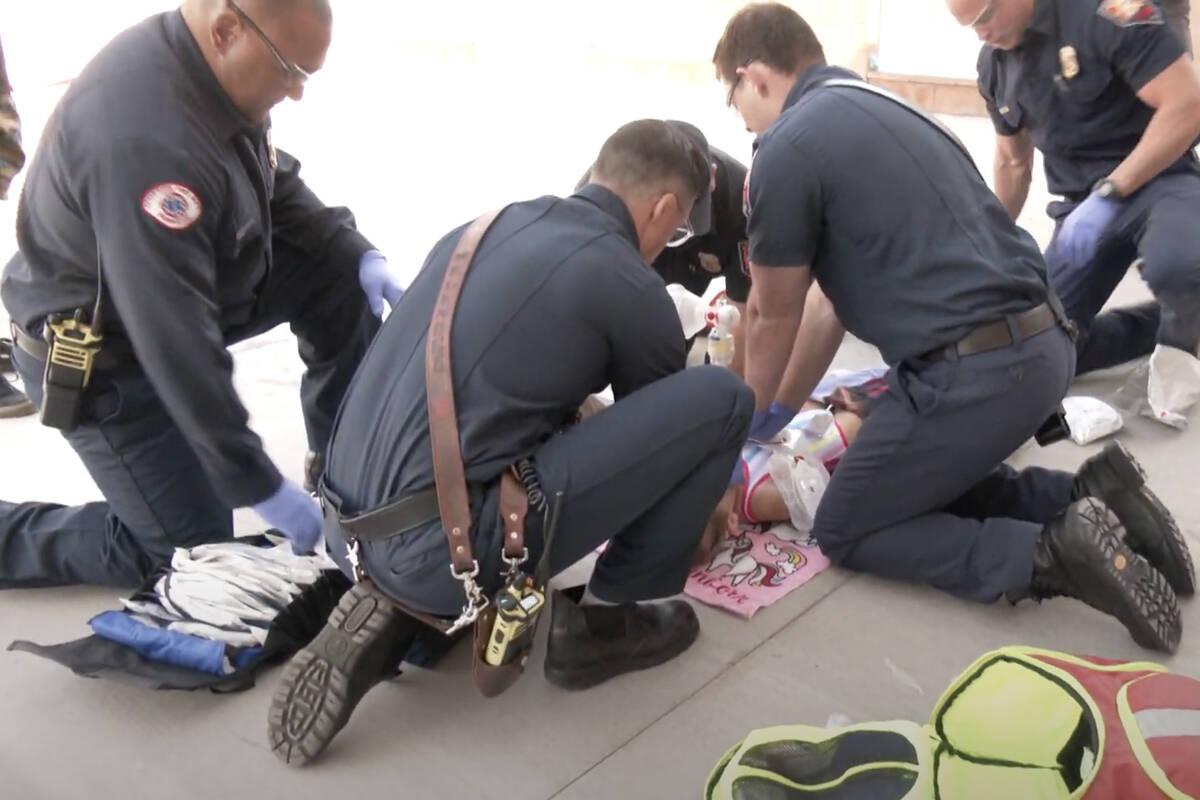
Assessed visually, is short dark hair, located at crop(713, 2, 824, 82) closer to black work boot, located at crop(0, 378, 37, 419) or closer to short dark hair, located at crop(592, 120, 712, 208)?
short dark hair, located at crop(592, 120, 712, 208)

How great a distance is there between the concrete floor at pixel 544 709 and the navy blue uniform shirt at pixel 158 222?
1.45 feet

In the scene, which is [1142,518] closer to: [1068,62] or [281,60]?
[1068,62]

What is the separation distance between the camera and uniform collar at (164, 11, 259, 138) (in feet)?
5.92

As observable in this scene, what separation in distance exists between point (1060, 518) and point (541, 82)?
687cm

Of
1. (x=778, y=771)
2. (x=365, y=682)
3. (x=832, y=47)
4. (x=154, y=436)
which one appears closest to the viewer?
(x=778, y=771)

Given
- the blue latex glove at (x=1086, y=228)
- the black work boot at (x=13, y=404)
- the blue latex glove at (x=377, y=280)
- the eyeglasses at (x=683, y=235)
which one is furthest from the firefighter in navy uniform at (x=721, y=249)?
the black work boot at (x=13, y=404)

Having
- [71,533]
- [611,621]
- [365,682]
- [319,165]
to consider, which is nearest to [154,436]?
[71,533]

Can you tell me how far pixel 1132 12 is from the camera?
264 cm

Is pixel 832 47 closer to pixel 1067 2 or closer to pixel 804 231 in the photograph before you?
pixel 1067 2

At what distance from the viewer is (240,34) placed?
179 centimetres

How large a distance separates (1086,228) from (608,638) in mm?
1796

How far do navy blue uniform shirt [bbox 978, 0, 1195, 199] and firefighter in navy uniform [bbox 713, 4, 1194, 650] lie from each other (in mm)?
1043

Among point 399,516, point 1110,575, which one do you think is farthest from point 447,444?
point 1110,575

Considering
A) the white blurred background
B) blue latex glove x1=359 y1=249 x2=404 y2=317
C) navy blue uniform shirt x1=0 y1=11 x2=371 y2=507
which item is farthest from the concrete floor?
the white blurred background
